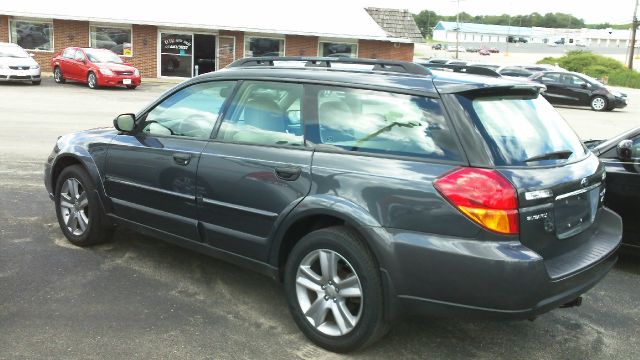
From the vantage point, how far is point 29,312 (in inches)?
152

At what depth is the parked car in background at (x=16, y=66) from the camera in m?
21.9

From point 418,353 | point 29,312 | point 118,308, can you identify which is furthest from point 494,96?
point 29,312

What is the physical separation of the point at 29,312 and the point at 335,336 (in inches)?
78.3

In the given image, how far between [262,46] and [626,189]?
92.2ft

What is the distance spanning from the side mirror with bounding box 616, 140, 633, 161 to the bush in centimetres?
4342

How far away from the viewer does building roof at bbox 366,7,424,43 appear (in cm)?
3350

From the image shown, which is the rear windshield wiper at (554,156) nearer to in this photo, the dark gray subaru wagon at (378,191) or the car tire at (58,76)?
the dark gray subaru wagon at (378,191)

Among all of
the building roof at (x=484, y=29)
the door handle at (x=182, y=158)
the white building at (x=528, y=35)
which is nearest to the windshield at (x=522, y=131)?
the door handle at (x=182, y=158)

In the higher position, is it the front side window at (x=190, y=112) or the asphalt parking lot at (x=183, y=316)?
the front side window at (x=190, y=112)

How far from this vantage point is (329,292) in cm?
349

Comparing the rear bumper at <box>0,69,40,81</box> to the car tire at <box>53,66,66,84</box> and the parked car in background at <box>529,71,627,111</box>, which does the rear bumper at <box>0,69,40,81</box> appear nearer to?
the car tire at <box>53,66,66,84</box>

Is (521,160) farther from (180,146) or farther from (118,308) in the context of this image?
(118,308)

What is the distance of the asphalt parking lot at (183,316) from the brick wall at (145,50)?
→ 83.7 feet

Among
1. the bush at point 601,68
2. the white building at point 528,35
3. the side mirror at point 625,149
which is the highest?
the white building at point 528,35
